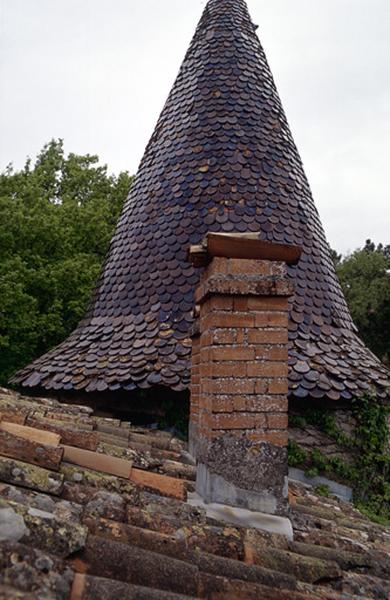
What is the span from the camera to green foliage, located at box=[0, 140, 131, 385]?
11117 mm

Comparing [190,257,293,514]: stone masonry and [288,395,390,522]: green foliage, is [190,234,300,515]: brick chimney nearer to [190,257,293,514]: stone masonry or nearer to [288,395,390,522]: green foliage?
[190,257,293,514]: stone masonry

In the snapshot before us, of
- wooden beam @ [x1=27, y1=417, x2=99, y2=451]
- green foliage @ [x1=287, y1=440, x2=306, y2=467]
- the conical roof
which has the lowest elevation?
green foliage @ [x1=287, y1=440, x2=306, y2=467]

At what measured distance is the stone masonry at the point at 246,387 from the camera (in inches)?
104

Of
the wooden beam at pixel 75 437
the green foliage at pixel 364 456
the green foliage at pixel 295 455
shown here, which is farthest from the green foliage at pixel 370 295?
the wooden beam at pixel 75 437

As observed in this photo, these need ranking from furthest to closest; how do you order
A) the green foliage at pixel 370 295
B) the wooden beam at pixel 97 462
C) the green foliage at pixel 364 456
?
1. the green foliage at pixel 370 295
2. the green foliage at pixel 364 456
3. the wooden beam at pixel 97 462

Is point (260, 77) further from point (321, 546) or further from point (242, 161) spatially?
point (321, 546)

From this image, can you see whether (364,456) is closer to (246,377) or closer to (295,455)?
(295,455)

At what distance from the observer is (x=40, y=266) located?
41.0 ft

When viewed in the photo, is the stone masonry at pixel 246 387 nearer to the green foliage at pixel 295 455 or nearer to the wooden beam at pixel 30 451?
the wooden beam at pixel 30 451

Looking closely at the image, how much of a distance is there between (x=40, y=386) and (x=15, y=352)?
5486 mm

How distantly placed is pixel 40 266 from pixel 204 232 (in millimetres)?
7101

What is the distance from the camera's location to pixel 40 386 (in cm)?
654

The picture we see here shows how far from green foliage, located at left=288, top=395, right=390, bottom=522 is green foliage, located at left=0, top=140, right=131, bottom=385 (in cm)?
728

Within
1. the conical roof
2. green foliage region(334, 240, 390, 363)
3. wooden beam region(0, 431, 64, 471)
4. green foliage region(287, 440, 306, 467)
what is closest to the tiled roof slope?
wooden beam region(0, 431, 64, 471)
